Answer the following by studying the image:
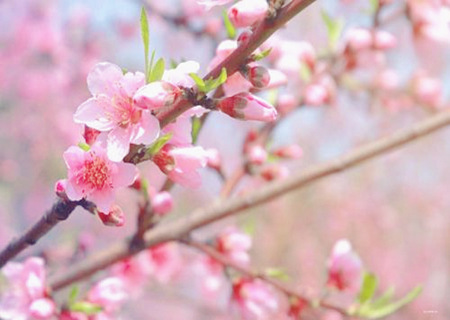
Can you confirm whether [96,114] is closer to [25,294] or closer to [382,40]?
[25,294]

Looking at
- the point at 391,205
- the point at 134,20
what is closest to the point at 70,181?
the point at 134,20

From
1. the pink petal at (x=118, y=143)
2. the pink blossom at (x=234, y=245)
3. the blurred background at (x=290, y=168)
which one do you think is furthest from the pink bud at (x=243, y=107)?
the blurred background at (x=290, y=168)

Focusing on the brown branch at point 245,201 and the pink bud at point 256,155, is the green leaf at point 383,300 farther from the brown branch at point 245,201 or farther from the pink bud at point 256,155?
the pink bud at point 256,155

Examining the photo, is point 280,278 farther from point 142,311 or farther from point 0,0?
point 142,311

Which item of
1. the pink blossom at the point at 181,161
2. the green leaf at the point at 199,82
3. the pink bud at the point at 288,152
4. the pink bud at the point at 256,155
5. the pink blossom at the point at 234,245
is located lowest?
the pink blossom at the point at 181,161

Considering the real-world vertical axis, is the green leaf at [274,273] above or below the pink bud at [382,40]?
below

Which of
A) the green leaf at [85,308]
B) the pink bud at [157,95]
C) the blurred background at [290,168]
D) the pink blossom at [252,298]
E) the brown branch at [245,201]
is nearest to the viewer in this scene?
the pink bud at [157,95]

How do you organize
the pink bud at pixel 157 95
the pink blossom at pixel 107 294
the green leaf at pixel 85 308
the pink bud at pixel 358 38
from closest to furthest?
1. the pink bud at pixel 157 95
2. the green leaf at pixel 85 308
3. the pink blossom at pixel 107 294
4. the pink bud at pixel 358 38

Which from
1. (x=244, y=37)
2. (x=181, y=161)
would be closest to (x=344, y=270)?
(x=181, y=161)
